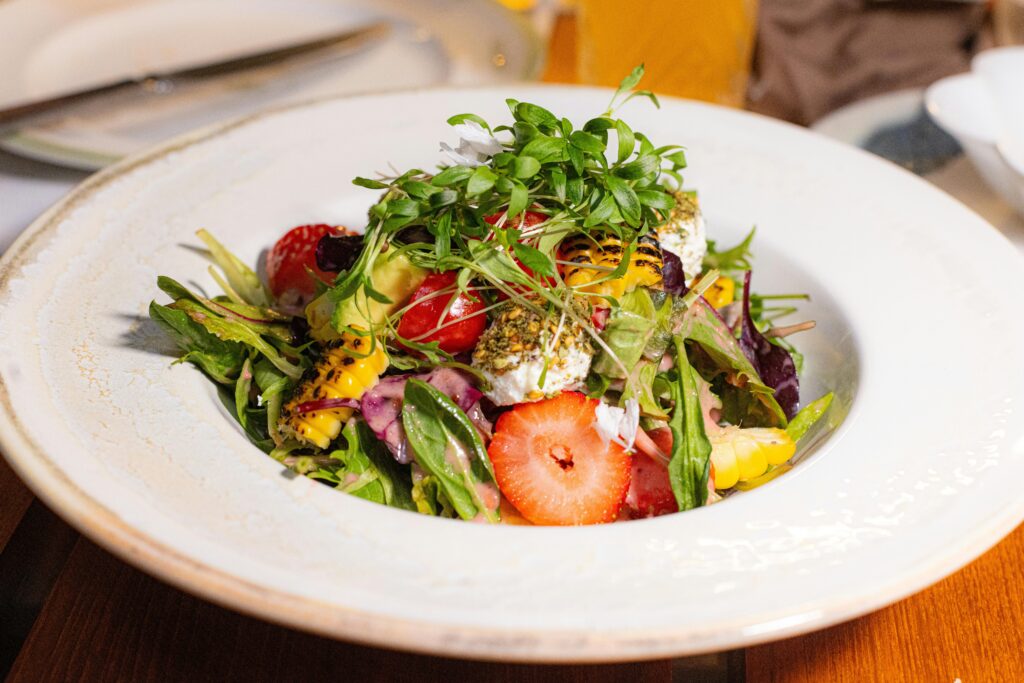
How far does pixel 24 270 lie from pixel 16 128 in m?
0.92

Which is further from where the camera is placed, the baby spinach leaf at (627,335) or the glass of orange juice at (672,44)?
the glass of orange juice at (672,44)


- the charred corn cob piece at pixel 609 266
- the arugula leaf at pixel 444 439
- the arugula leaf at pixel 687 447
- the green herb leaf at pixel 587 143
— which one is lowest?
the arugula leaf at pixel 687 447

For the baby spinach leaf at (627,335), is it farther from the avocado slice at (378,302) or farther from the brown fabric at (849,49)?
the brown fabric at (849,49)

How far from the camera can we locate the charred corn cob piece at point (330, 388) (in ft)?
5.20

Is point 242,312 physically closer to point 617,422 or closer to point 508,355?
point 508,355

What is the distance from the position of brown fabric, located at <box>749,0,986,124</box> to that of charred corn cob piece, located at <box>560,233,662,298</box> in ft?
6.82

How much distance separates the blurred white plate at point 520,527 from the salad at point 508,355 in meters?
0.15

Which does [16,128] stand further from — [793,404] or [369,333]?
[793,404]

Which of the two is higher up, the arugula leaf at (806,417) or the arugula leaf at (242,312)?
the arugula leaf at (242,312)

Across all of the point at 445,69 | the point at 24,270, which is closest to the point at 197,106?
the point at 445,69

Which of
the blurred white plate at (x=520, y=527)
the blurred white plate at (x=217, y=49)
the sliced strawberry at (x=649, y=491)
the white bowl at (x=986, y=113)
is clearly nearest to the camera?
the blurred white plate at (x=520, y=527)

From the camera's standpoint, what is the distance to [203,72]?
9.32 feet

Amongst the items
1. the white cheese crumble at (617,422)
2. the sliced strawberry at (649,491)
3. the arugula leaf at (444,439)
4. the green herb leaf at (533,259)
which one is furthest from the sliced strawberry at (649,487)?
the green herb leaf at (533,259)

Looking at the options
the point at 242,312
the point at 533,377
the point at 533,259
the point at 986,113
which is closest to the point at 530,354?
the point at 533,377
